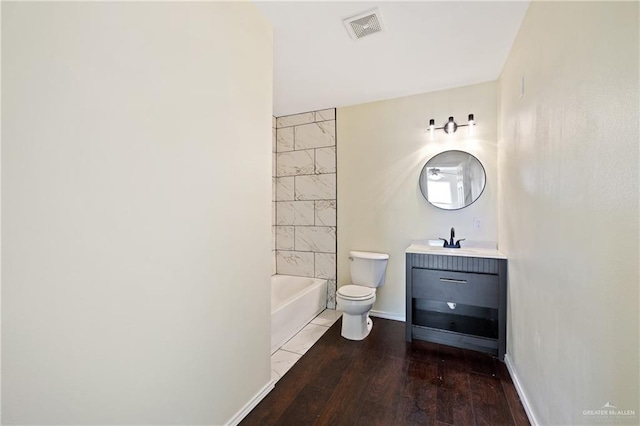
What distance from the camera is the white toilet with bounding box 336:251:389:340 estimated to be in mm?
2434

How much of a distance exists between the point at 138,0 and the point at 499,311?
9.35ft

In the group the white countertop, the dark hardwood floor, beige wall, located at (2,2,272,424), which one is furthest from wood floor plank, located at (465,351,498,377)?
beige wall, located at (2,2,272,424)

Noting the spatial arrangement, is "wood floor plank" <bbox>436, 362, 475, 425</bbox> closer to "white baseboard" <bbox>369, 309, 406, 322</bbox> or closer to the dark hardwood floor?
the dark hardwood floor

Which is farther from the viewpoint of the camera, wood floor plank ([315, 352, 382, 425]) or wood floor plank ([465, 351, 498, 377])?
wood floor plank ([465, 351, 498, 377])

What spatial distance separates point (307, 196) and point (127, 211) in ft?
7.97

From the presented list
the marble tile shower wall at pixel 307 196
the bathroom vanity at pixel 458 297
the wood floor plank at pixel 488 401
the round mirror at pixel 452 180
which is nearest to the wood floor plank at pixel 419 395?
the wood floor plank at pixel 488 401

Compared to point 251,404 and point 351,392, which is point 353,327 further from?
point 251,404

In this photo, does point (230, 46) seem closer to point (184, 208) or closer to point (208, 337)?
point (184, 208)

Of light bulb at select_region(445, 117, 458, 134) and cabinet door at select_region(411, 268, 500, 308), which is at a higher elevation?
light bulb at select_region(445, 117, 458, 134)

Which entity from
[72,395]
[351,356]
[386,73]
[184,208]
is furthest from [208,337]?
[386,73]

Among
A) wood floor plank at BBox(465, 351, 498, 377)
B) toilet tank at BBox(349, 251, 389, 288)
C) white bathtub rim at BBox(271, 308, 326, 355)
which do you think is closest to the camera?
wood floor plank at BBox(465, 351, 498, 377)

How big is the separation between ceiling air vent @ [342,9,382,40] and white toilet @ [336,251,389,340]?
1.98 meters

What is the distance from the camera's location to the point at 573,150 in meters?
1.07

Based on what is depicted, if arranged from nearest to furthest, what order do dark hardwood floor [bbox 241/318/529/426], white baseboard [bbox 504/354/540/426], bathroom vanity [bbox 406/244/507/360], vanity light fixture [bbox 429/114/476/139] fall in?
white baseboard [bbox 504/354/540/426] < dark hardwood floor [bbox 241/318/529/426] < bathroom vanity [bbox 406/244/507/360] < vanity light fixture [bbox 429/114/476/139]
